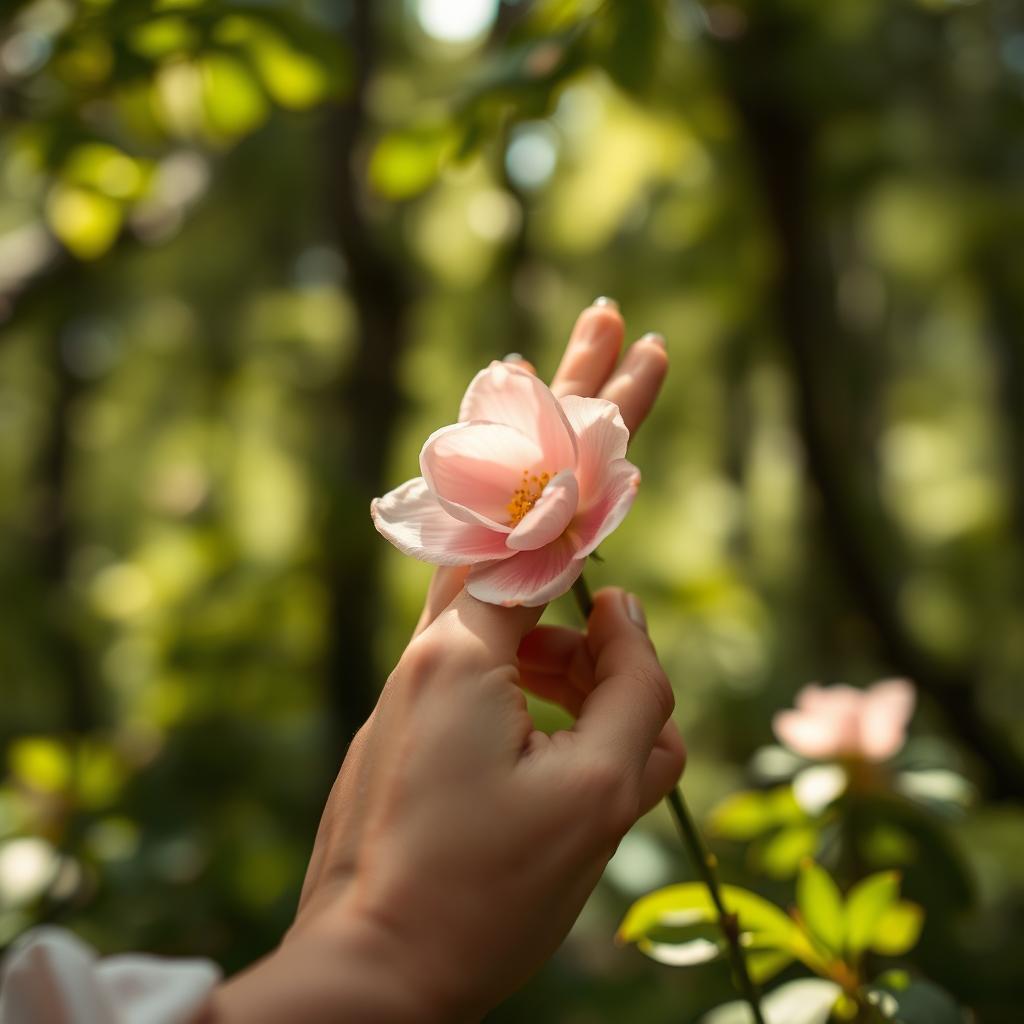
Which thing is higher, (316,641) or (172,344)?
(172,344)

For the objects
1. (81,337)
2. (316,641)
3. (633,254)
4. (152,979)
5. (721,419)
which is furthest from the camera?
(81,337)

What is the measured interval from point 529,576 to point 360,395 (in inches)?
89.7

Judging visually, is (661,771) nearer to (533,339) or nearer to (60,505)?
(533,339)

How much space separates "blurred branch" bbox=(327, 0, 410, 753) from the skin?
1822 mm

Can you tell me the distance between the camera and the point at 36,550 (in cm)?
696

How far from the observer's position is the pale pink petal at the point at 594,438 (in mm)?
572

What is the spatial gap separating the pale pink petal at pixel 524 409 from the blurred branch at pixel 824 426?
1591 millimetres

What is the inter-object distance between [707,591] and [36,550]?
604 cm

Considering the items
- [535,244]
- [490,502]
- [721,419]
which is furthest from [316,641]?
[721,419]

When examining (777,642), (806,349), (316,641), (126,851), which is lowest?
(777,642)

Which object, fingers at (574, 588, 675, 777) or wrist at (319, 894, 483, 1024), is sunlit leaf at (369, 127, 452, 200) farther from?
wrist at (319, 894, 483, 1024)

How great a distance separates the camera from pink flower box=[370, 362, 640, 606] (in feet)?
1.82

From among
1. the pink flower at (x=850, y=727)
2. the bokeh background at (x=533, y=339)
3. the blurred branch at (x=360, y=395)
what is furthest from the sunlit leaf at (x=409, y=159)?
the blurred branch at (x=360, y=395)

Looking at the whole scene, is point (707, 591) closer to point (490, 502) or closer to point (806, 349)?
point (806, 349)
